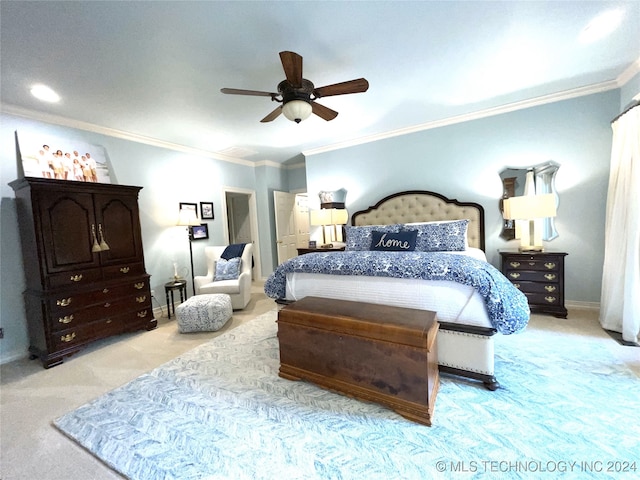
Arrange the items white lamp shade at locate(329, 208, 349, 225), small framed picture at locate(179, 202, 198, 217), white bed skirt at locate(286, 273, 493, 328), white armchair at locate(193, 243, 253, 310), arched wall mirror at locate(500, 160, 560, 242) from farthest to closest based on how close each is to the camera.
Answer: white lamp shade at locate(329, 208, 349, 225) → small framed picture at locate(179, 202, 198, 217) → white armchair at locate(193, 243, 253, 310) → arched wall mirror at locate(500, 160, 560, 242) → white bed skirt at locate(286, 273, 493, 328)

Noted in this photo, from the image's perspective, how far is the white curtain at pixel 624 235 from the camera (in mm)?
2299

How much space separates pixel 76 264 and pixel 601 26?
205 inches

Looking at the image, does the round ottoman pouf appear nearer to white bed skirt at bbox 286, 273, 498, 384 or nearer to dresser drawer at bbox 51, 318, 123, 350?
dresser drawer at bbox 51, 318, 123, 350

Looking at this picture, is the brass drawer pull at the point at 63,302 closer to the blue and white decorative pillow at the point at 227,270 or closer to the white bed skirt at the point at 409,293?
the blue and white decorative pillow at the point at 227,270

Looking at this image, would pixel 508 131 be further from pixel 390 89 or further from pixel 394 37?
pixel 394 37

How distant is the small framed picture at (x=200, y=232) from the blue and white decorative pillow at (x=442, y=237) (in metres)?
3.56

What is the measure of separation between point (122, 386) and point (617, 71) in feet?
18.1

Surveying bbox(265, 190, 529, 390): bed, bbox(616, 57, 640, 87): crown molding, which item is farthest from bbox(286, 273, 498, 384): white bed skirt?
bbox(616, 57, 640, 87): crown molding

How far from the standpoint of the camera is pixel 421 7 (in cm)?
171

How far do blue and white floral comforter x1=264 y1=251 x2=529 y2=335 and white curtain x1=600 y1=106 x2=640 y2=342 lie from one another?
134 cm

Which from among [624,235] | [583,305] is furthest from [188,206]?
[583,305]

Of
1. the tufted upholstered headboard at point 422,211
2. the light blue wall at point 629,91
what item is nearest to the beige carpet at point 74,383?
the tufted upholstered headboard at point 422,211

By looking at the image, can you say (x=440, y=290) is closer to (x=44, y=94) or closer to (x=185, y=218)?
(x=185, y=218)

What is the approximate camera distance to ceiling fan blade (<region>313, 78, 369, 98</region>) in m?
1.99
